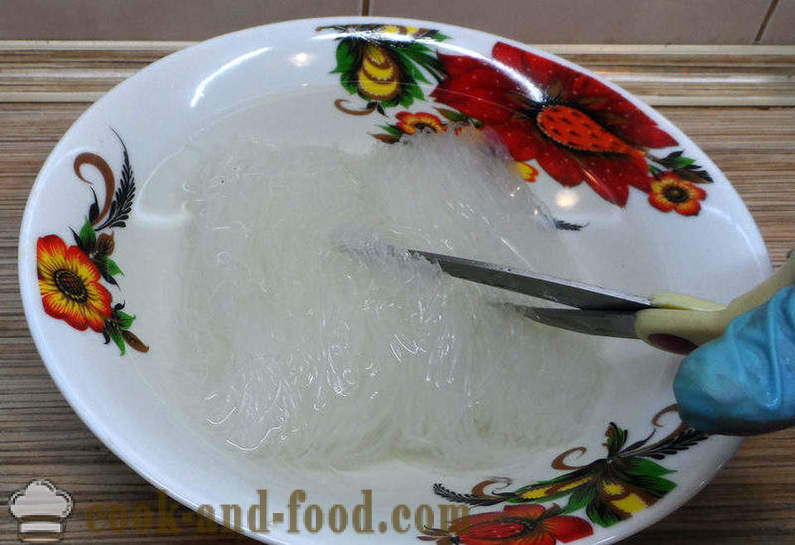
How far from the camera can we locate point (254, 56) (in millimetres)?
689

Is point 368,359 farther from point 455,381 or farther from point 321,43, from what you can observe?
point 321,43

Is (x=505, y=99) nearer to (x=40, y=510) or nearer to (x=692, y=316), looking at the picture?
(x=692, y=316)

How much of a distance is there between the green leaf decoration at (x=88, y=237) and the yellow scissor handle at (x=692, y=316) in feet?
1.21

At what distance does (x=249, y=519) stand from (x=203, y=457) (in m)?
0.05

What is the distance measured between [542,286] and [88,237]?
313 mm

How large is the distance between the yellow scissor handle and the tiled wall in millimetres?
518

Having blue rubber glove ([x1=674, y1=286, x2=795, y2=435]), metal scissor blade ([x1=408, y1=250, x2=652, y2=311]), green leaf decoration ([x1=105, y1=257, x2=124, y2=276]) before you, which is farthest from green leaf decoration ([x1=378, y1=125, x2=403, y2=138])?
blue rubber glove ([x1=674, y1=286, x2=795, y2=435])

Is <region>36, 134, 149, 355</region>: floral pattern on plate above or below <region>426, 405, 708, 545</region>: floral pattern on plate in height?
above

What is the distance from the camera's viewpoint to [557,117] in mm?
697

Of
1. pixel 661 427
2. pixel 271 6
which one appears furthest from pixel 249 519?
pixel 271 6

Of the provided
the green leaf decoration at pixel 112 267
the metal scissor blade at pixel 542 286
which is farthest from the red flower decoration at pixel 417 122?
the green leaf decoration at pixel 112 267

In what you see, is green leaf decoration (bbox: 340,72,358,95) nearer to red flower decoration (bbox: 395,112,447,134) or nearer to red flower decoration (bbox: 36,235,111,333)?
red flower decoration (bbox: 395,112,447,134)

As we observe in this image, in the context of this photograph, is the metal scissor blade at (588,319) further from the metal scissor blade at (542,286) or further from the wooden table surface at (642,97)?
the wooden table surface at (642,97)

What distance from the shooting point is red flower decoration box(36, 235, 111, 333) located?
50 cm
